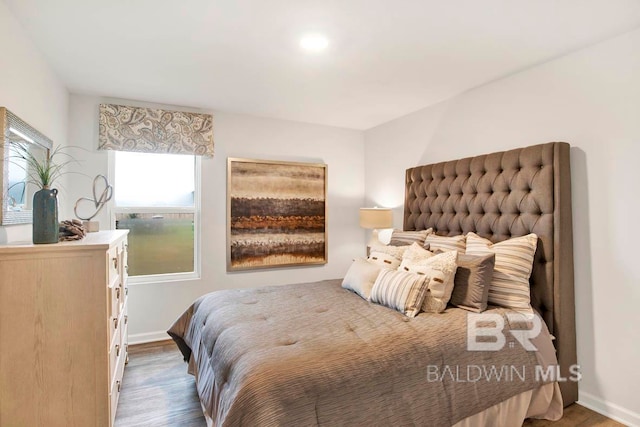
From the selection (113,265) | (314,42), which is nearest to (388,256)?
(314,42)

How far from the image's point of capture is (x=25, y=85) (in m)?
2.03

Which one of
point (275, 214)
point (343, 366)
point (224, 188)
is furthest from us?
point (275, 214)

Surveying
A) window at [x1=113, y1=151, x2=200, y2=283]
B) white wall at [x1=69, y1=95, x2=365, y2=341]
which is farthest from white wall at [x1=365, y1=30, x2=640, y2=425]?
window at [x1=113, y1=151, x2=200, y2=283]

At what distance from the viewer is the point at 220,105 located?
3.43 m

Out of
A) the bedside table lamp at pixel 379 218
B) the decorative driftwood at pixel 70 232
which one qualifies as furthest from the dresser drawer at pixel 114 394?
the bedside table lamp at pixel 379 218

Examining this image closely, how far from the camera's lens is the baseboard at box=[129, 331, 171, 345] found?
3.27 m

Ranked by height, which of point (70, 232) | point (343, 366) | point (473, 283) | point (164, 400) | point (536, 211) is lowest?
point (164, 400)

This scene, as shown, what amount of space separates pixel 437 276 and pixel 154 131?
9.65ft

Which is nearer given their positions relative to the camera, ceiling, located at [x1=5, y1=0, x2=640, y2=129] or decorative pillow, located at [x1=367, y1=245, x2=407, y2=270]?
ceiling, located at [x1=5, y1=0, x2=640, y2=129]

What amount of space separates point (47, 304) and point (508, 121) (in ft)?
10.6

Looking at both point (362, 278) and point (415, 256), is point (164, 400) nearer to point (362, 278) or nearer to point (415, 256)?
point (362, 278)

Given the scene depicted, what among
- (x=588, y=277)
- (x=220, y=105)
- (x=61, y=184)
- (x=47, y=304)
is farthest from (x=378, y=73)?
(x=61, y=184)

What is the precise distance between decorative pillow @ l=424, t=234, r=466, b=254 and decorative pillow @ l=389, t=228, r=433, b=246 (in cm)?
17

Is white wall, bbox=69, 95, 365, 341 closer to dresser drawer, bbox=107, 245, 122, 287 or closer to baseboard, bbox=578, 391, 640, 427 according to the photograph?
dresser drawer, bbox=107, 245, 122, 287
